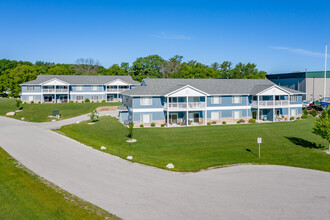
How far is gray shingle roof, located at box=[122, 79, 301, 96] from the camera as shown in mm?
45688

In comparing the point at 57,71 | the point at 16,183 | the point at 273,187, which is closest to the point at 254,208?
the point at 273,187

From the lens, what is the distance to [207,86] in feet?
165

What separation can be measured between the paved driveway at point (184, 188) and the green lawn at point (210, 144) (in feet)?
8.06

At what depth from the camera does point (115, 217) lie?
1352 cm

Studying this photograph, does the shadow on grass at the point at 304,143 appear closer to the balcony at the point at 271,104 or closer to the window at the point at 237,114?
the balcony at the point at 271,104

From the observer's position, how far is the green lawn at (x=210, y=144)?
→ 2512 centimetres

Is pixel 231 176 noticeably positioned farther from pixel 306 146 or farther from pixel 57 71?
pixel 57 71

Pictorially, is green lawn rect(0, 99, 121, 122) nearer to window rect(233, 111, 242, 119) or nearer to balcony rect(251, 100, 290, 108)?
window rect(233, 111, 242, 119)

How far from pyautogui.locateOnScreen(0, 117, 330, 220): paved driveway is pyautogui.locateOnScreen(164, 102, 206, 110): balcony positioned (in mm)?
19750

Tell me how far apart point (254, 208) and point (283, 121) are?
37.9m

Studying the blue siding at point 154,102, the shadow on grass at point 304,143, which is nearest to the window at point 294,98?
the shadow on grass at point 304,143

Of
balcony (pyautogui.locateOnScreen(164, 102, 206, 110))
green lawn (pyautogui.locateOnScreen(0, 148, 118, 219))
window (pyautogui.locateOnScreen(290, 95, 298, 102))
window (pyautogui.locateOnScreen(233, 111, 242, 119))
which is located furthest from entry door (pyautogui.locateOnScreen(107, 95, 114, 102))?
green lawn (pyautogui.locateOnScreen(0, 148, 118, 219))

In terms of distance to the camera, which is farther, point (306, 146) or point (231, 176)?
point (306, 146)

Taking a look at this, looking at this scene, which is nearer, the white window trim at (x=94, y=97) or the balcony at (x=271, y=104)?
the balcony at (x=271, y=104)
